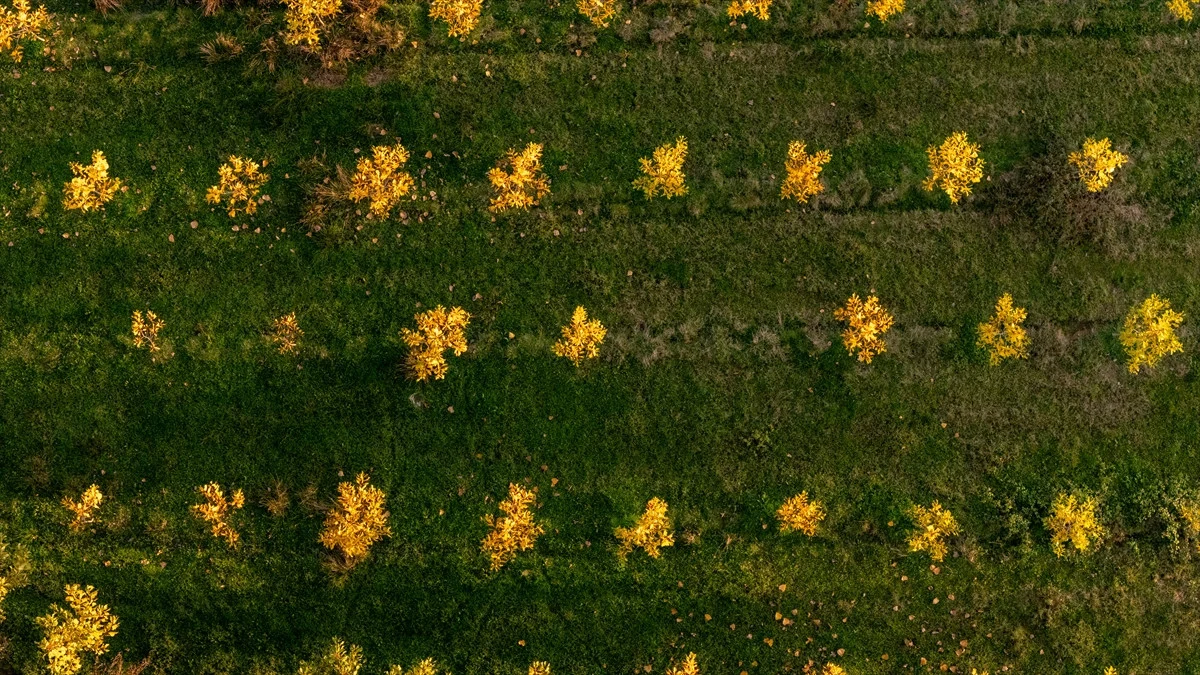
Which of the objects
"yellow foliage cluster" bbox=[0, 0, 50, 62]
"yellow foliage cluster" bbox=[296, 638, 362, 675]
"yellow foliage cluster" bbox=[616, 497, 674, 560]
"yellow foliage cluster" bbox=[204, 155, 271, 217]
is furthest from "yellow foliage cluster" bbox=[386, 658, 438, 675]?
"yellow foliage cluster" bbox=[0, 0, 50, 62]

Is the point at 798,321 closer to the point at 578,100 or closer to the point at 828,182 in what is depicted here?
the point at 828,182

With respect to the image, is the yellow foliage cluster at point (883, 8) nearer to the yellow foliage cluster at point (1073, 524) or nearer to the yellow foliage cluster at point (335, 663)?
the yellow foliage cluster at point (1073, 524)

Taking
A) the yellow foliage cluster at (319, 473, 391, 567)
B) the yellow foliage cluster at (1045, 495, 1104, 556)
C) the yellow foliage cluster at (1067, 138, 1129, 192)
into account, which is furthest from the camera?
the yellow foliage cluster at (1067, 138, 1129, 192)

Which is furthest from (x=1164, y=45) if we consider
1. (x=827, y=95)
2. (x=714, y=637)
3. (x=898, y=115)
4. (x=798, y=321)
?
(x=714, y=637)

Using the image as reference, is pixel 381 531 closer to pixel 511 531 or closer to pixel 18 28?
pixel 511 531

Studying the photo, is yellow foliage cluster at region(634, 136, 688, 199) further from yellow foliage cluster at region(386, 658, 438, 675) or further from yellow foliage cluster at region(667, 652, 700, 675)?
yellow foliage cluster at region(386, 658, 438, 675)
